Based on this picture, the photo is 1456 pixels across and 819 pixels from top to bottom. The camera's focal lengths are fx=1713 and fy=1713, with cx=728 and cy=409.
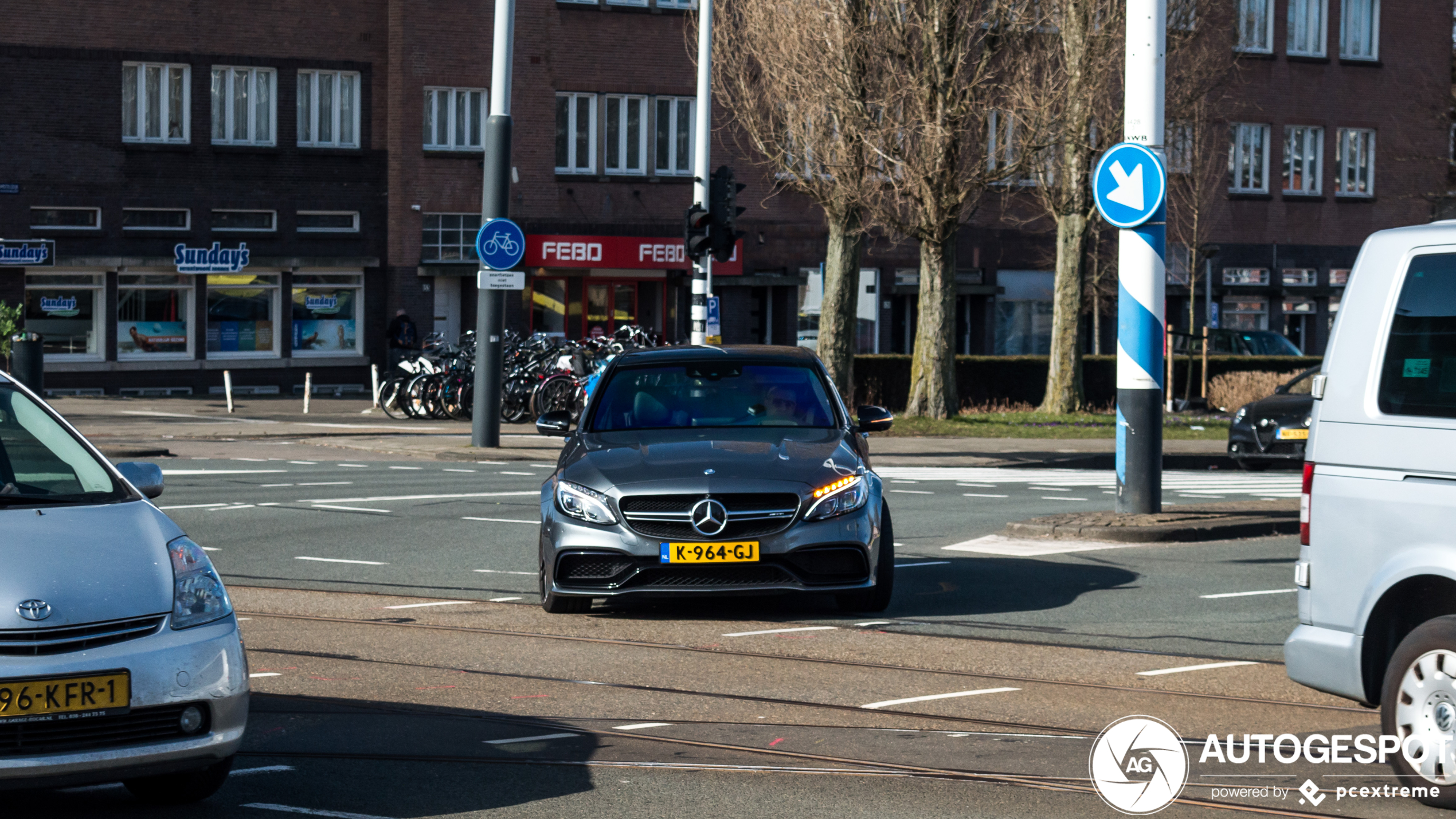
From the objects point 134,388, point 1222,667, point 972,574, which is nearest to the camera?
point 1222,667

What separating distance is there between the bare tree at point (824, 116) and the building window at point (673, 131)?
462 inches

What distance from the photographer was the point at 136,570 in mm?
5336

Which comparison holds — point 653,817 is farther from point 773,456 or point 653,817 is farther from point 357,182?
point 357,182

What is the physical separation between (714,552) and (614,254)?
108ft

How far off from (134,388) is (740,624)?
31.8 metres

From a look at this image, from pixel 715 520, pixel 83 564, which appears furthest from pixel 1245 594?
pixel 83 564

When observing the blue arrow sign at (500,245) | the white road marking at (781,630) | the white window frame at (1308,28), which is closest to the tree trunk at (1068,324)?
the blue arrow sign at (500,245)

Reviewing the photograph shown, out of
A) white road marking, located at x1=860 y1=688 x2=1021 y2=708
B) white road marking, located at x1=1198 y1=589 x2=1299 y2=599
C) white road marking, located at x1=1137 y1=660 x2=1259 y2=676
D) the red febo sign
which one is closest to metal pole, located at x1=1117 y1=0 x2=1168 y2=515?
white road marking, located at x1=1198 y1=589 x2=1299 y2=599

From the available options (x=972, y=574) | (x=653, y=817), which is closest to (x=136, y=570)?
(x=653, y=817)

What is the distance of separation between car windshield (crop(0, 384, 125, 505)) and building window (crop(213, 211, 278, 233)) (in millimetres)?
34374

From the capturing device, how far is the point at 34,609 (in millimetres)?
5051

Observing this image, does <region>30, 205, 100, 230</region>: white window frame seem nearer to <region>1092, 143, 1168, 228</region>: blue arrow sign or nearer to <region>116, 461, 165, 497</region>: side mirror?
<region>1092, 143, 1168, 228</region>: blue arrow sign

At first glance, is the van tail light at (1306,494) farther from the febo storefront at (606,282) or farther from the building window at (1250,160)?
the building window at (1250,160)

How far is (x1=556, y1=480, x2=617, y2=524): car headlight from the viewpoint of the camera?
30.4ft
